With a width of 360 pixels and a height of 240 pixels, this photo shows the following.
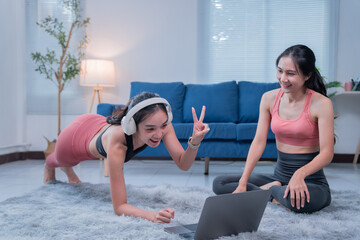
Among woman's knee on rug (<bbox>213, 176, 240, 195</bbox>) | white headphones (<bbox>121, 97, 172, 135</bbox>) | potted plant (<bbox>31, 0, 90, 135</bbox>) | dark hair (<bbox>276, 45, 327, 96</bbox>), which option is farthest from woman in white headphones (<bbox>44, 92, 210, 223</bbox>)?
potted plant (<bbox>31, 0, 90, 135</bbox>)

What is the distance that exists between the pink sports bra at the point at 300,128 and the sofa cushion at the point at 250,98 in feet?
6.45

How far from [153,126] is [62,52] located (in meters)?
3.44

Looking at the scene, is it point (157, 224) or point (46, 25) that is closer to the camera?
point (157, 224)

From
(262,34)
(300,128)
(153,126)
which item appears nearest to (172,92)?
(262,34)

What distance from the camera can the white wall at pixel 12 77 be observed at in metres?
4.21

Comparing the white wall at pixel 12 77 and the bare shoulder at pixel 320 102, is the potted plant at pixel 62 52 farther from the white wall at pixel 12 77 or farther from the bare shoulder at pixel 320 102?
the bare shoulder at pixel 320 102

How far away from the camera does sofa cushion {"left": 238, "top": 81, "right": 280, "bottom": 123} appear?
391 centimetres

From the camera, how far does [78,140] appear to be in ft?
7.00

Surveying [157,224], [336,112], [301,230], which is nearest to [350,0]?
[336,112]

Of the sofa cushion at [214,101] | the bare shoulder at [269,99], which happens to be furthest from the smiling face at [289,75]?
the sofa cushion at [214,101]

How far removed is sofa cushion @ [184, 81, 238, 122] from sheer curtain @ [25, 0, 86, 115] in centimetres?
162

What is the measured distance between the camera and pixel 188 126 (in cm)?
337

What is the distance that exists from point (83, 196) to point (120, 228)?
2.57 feet

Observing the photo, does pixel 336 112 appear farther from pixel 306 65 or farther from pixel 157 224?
pixel 157 224
